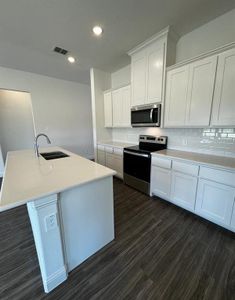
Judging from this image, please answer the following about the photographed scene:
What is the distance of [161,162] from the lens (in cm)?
245

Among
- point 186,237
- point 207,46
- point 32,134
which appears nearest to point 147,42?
point 207,46

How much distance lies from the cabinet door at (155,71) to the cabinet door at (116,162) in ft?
4.98

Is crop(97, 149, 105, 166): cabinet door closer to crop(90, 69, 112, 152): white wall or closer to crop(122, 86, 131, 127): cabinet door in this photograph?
crop(90, 69, 112, 152): white wall

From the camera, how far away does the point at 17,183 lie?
49.8 inches

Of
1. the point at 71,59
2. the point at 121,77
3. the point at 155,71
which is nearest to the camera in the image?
the point at 155,71

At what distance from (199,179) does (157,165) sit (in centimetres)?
72

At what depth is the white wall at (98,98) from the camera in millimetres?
3793

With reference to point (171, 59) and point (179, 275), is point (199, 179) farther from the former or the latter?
point (171, 59)

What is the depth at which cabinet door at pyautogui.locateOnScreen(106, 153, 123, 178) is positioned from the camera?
338cm

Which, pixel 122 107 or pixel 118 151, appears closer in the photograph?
pixel 118 151

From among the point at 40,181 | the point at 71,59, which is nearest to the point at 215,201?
the point at 40,181

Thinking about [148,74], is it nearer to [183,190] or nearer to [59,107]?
[183,190]

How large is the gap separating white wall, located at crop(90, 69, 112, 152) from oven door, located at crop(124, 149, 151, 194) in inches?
53.5

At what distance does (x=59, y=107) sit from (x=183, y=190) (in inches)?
175
